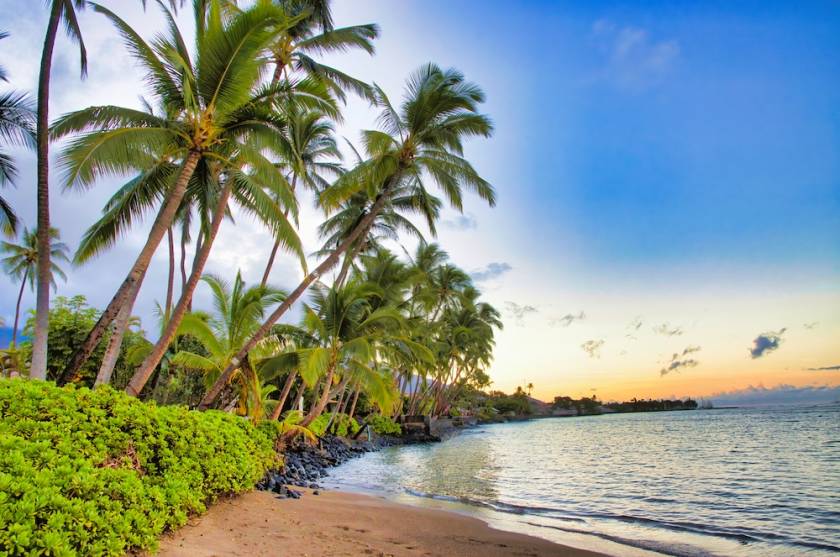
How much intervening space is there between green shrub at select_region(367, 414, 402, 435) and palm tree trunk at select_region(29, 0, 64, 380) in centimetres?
2764

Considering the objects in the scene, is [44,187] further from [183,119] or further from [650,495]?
[650,495]

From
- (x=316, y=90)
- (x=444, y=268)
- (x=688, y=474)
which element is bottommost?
(x=688, y=474)

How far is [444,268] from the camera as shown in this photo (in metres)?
38.0

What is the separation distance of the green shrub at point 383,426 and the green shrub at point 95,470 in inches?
1128

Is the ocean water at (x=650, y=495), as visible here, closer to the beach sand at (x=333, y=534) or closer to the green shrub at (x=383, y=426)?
the beach sand at (x=333, y=534)

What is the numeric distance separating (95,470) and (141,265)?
6.12 m

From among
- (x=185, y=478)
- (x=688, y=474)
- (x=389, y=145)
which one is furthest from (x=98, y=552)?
(x=688, y=474)

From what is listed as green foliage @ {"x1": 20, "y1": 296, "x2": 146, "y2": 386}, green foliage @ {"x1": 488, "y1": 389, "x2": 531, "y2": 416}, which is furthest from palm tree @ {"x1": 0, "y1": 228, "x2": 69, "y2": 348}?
green foliage @ {"x1": 488, "y1": 389, "x2": 531, "y2": 416}

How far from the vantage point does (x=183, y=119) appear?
31.0ft

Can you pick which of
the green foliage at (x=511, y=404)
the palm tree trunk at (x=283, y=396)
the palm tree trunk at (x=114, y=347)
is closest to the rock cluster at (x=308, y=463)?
the palm tree trunk at (x=283, y=396)

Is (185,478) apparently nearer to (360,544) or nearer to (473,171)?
(360,544)

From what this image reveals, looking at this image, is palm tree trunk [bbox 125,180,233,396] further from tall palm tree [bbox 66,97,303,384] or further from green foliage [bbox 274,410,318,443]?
green foliage [bbox 274,410,318,443]

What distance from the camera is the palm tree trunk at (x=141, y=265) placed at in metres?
8.74

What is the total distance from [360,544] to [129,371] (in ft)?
58.2
